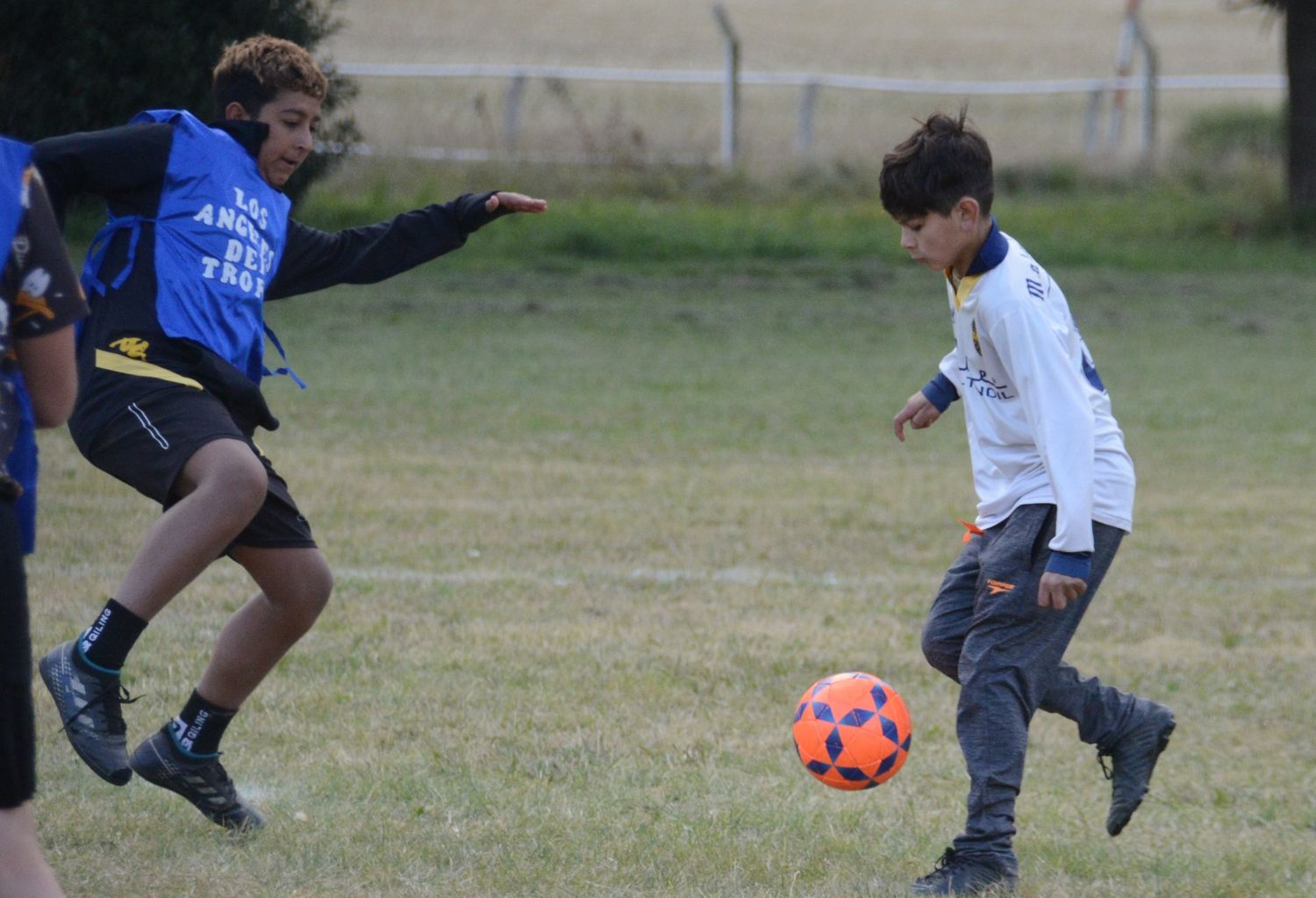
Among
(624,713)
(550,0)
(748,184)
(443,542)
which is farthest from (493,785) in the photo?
(550,0)

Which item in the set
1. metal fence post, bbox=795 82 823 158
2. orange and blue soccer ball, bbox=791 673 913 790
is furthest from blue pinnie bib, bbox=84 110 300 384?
metal fence post, bbox=795 82 823 158

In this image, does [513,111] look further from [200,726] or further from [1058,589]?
[1058,589]

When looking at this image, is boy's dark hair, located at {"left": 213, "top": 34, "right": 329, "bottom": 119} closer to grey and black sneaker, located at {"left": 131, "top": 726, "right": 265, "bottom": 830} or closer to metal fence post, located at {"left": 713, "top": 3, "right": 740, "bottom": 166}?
grey and black sneaker, located at {"left": 131, "top": 726, "right": 265, "bottom": 830}

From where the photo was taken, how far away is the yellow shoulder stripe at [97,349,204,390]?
3943 millimetres

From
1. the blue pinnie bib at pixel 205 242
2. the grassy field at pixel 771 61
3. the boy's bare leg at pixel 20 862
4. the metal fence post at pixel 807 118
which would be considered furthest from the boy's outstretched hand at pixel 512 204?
the metal fence post at pixel 807 118

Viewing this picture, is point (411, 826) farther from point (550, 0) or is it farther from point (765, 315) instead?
point (550, 0)

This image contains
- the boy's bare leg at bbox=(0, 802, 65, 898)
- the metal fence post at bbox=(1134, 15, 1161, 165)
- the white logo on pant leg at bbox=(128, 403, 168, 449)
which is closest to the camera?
the boy's bare leg at bbox=(0, 802, 65, 898)

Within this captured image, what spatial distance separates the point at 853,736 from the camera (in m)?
4.18

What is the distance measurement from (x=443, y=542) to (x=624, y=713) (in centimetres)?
253

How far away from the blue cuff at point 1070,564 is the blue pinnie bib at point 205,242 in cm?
203

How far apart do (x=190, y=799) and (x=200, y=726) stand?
19cm

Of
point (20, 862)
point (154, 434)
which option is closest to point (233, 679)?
point (154, 434)

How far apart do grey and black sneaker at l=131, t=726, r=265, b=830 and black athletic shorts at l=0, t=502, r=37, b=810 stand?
1.43 metres

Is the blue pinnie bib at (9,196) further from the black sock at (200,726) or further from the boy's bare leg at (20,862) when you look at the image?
the black sock at (200,726)
